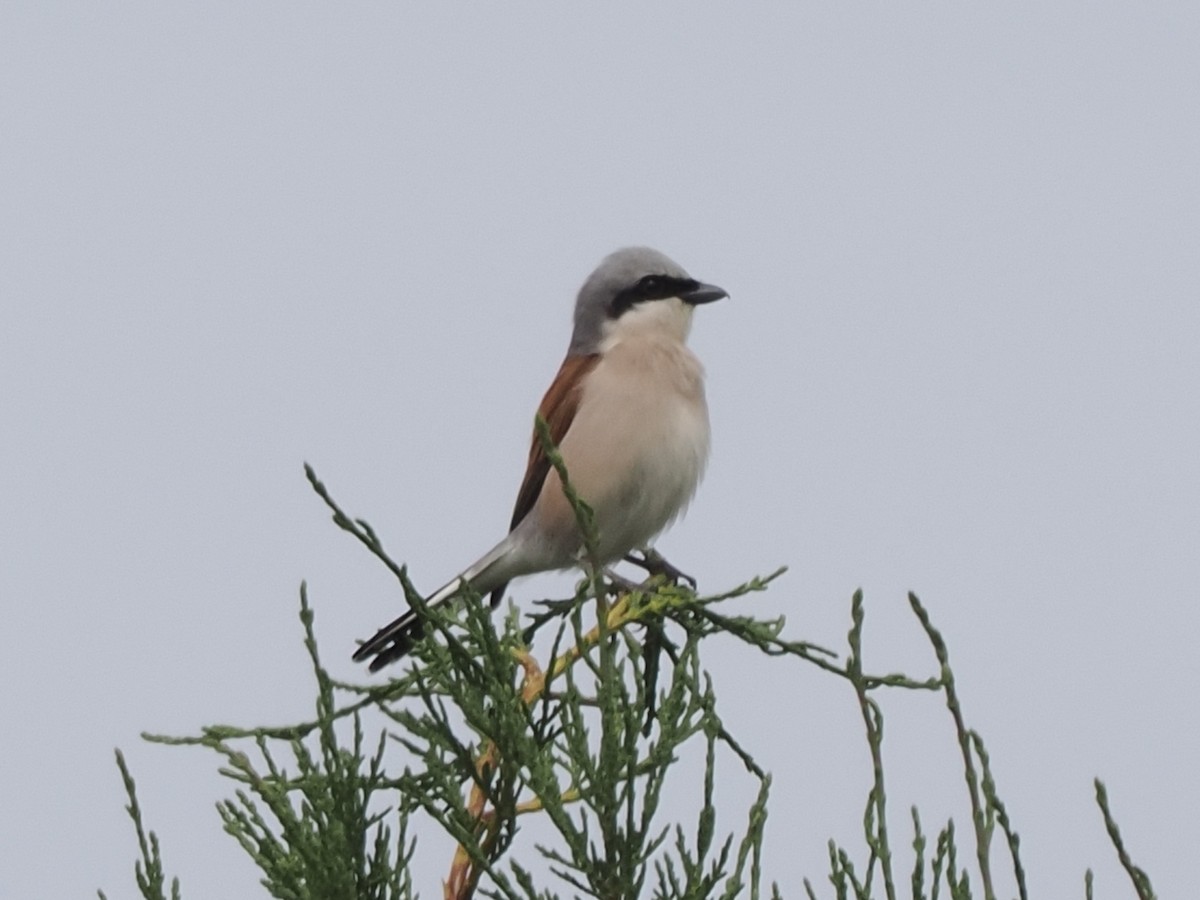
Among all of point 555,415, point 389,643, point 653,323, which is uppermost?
point 653,323

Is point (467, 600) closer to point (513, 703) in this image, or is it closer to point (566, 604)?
point (513, 703)

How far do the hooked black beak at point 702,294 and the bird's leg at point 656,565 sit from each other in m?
0.99

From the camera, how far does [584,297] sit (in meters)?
5.86

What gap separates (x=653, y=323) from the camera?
5.59 metres

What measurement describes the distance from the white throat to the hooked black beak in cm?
2

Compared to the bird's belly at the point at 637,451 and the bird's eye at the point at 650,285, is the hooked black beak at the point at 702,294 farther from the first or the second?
the bird's belly at the point at 637,451

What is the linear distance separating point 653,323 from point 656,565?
102cm

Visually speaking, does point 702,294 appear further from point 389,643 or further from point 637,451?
point 389,643

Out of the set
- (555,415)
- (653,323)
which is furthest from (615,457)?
(653,323)

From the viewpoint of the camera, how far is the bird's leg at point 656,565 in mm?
4716

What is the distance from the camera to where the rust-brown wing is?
5.22 m

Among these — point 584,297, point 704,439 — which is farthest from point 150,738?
point 584,297

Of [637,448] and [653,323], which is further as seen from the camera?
[653,323]

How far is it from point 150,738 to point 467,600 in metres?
0.70
